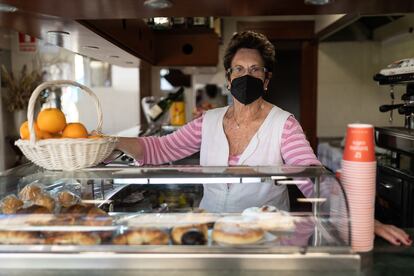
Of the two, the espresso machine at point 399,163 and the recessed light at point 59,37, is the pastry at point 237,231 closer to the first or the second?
the recessed light at point 59,37

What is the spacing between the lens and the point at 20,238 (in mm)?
889

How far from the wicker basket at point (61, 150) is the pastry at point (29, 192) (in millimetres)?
90

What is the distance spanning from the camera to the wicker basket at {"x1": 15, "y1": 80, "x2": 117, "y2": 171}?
0.90 metres

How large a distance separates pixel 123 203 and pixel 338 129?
2931 millimetres

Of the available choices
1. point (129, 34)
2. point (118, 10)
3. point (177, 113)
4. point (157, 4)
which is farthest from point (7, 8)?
point (177, 113)

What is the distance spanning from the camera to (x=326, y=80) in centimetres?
361

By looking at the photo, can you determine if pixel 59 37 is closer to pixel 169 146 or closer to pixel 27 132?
pixel 169 146

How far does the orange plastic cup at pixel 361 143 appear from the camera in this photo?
834 millimetres

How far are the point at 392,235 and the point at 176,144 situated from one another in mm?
754

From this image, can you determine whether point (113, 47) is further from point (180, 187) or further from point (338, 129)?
point (338, 129)

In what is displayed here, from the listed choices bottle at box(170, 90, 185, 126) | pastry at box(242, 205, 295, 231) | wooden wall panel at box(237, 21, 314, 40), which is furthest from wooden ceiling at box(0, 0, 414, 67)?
wooden wall panel at box(237, 21, 314, 40)

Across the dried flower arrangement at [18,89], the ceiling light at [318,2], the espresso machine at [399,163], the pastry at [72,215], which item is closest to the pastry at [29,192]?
the pastry at [72,215]

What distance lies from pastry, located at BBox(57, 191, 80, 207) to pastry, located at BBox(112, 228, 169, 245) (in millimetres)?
184

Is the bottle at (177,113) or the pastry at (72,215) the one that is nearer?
the pastry at (72,215)
